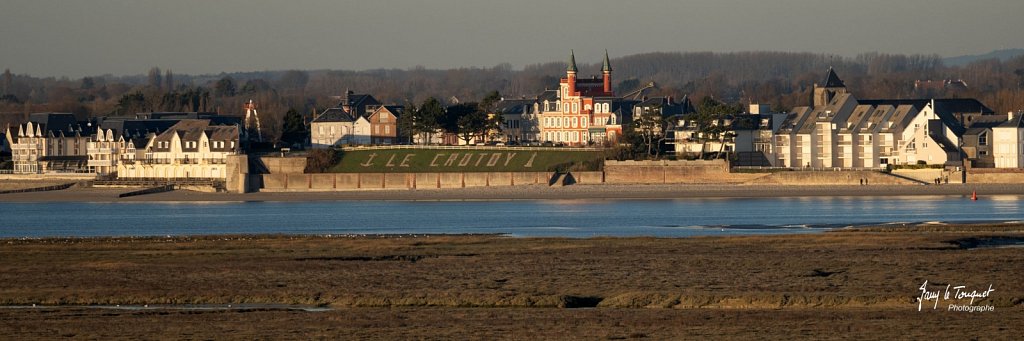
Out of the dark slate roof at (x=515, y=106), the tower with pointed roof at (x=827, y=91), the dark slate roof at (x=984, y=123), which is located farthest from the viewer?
the dark slate roof at (x=515, y=106)

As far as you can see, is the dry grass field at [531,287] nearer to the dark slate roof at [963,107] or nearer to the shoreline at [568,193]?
the shoreline at [568,193]

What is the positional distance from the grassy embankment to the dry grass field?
42733mm

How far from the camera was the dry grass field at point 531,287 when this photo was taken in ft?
79.5

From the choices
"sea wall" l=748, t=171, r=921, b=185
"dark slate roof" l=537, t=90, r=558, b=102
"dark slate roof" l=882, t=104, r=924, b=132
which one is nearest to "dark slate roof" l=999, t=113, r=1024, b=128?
"dark slate roof" l=882, t=104, r=924, b=132

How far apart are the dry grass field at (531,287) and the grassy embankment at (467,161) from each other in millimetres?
42733

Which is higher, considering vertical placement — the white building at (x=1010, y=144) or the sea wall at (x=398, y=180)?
the white building at (x=1010, y=144)

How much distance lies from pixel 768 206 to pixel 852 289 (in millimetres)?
35723

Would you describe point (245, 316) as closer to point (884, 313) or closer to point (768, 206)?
point (884, 313)

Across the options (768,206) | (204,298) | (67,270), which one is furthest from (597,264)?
(768,206)

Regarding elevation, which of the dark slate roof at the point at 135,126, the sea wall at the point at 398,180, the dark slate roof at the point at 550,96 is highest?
the dark slate roof at the point at 550,96

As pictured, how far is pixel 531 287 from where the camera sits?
29.6 m

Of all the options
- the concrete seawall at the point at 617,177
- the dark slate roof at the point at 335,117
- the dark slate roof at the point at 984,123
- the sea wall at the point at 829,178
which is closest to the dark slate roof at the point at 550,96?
the dark slate roof at the point at 335,117

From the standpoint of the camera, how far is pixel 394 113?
105812mm

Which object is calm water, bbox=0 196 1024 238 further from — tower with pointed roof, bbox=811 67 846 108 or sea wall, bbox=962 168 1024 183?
tower with pointed roof, bbox=811 67 846 108
